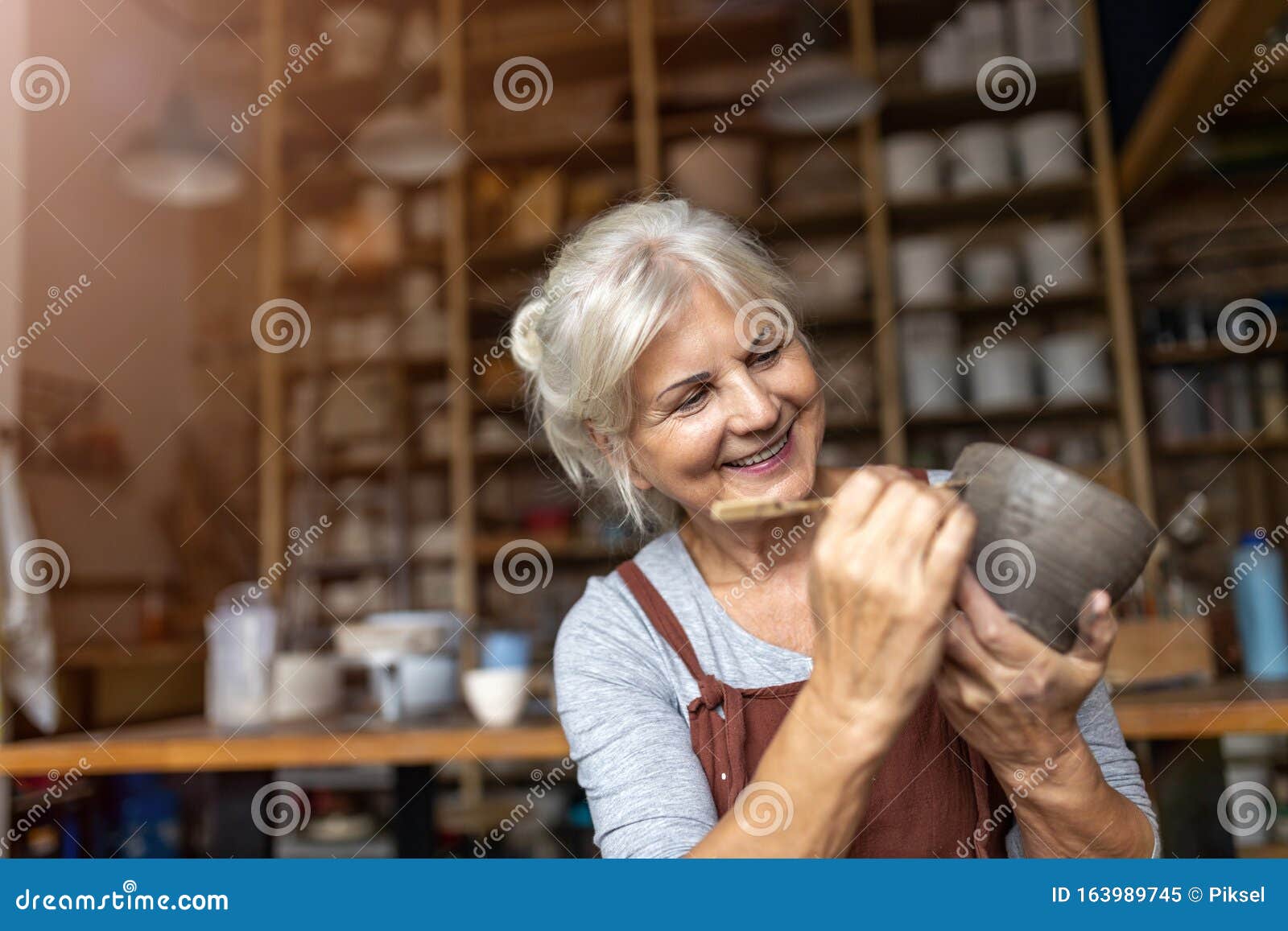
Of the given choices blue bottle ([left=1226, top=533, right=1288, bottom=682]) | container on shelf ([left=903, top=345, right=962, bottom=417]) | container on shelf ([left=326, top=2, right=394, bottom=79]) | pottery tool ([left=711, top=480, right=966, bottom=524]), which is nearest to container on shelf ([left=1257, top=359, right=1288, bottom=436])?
container on shelf ([left=903, top=345, right=962, bottom=417])

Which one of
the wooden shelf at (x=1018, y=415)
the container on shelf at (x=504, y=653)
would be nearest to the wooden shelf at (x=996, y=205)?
the wooden shelf at (x=1018, y=415)

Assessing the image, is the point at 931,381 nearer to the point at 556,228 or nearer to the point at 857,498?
the point at 556,228

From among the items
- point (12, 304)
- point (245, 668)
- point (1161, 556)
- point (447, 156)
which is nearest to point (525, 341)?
point (245, 668)

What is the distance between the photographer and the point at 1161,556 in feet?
7.13

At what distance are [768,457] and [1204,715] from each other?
2.98ft

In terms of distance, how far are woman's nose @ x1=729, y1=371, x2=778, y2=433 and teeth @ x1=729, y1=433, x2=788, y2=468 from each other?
0.03 meters

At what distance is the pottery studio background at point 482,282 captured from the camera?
2986 millimetres

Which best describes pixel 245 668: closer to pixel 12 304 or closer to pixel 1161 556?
pixel 12 304

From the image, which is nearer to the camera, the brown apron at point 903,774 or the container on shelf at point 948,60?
the brown apron at point 903,774

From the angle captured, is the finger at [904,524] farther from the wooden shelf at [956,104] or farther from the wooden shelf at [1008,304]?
the wooden shelf at [956,104]

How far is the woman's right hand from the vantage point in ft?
2.77

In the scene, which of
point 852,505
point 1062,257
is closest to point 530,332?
point 852,505

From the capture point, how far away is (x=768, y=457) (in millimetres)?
1243

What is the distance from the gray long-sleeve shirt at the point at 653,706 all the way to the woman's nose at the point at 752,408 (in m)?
0.27
